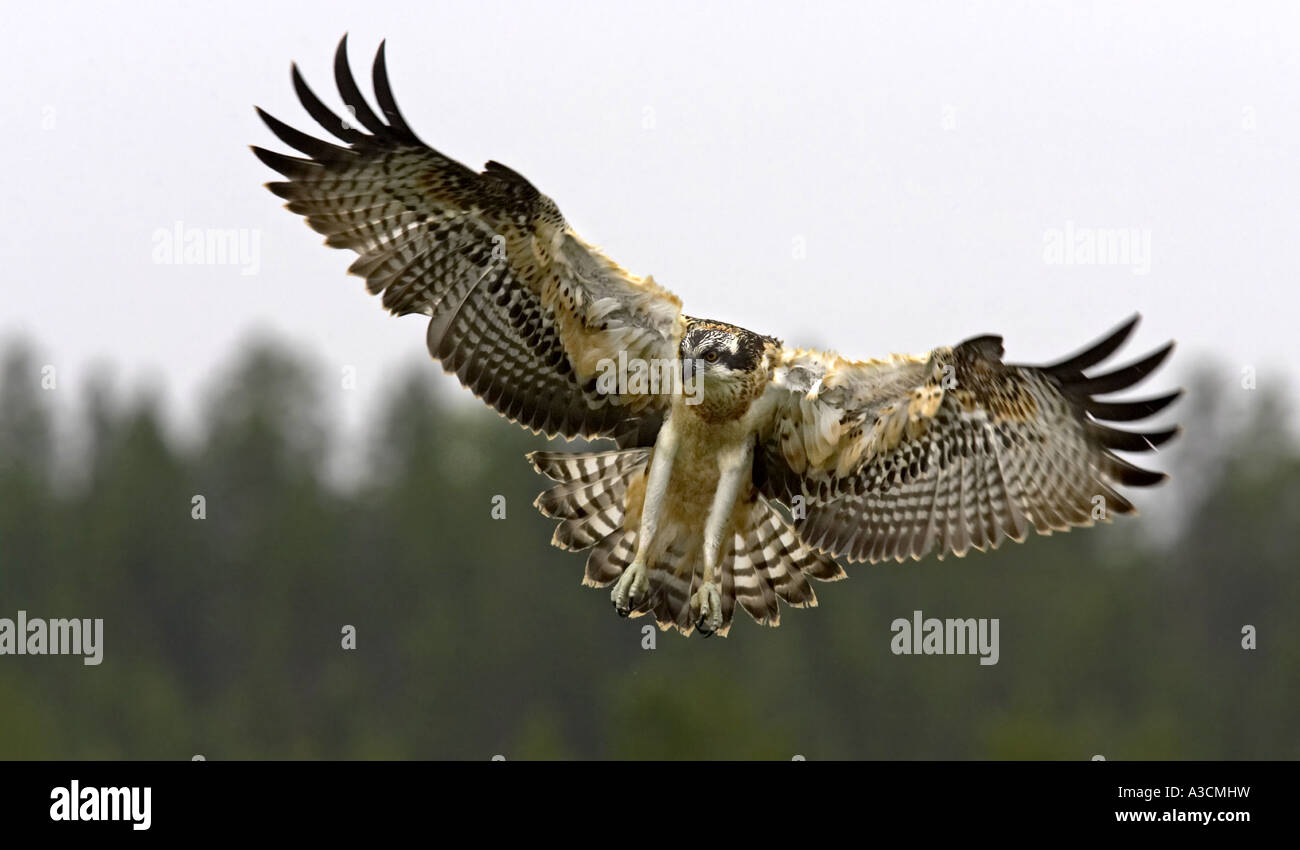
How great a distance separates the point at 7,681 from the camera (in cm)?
4162

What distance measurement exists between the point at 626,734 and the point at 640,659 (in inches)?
695

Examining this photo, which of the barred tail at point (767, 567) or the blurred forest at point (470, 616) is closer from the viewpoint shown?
the barred tail at point (767, 567)

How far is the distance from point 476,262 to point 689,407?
1.60 m

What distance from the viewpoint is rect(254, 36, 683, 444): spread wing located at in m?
9.85

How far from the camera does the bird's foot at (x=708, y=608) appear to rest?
1008cm

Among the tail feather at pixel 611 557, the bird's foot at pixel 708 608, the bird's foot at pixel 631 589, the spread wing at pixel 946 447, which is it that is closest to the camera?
the spread wing at pixel 946 447

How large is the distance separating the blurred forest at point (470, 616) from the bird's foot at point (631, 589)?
30569mm

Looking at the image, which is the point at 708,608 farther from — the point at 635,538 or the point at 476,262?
the point at 476,262

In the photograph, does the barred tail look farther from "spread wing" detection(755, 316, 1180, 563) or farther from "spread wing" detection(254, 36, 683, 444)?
"spread wing" detection(254, 36, 683, 444)

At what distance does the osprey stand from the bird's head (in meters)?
0.01

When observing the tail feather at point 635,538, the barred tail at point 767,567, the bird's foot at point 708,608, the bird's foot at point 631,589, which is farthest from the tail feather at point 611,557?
the bird's foot at point 708,608

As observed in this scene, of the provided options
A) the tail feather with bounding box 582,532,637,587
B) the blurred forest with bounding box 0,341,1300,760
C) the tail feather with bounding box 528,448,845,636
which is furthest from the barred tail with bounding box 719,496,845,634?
the blurred forest with bounding box 0,341,1300,760

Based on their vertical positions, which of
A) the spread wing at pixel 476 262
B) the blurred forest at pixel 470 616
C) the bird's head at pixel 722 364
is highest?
the spread wing at pixel 476 262

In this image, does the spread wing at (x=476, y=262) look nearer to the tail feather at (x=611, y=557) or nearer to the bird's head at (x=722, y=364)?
the bird's head at (x=722, y=364)
